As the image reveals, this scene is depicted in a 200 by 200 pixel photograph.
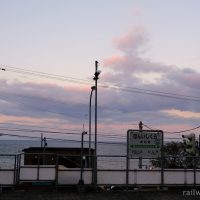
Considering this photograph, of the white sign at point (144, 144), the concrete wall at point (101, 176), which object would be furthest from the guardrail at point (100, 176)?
the white sign at point (144, 144)

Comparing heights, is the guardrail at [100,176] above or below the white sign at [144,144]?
below

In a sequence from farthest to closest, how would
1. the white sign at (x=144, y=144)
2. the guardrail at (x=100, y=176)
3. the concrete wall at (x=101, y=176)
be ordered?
1. the white sign at (x=144, y=144)
2. the concrete wall at (x=101, y=176)
3. the guardrail at (x=100, y=176)

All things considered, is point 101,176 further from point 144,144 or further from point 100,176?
point 144,144

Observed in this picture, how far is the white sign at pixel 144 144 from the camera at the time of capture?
2241 cm

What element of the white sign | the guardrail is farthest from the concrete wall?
the white sign

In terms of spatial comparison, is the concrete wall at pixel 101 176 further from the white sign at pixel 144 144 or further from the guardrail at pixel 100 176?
the white sign at pixel 144 144

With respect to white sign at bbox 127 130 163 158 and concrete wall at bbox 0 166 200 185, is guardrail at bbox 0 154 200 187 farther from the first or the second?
white sign at bbox 127 130 163 158

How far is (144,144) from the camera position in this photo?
2255cm

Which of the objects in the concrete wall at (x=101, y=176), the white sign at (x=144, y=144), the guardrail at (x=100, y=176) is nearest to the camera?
the guardrail at (x=100, y=176)

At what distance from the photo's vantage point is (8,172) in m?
21.2

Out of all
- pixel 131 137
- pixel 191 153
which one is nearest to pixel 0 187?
pixel 131 137

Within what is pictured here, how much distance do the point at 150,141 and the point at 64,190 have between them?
16.1ft

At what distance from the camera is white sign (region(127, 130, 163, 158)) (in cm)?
2241

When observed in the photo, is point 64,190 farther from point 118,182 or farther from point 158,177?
point 158,177
